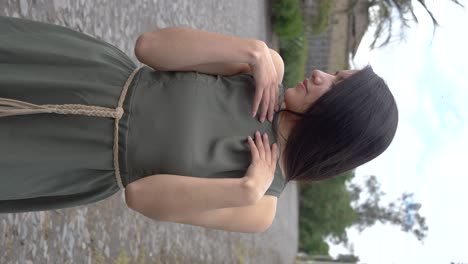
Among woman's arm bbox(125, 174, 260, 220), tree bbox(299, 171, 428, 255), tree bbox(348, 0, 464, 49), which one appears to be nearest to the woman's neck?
woman's arm bbox(125, 174, 260, 220)

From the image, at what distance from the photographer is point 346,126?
1.99 metres

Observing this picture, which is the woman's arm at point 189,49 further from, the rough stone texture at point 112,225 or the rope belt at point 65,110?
the rough stone texture at point 112,225

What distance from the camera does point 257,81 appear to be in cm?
204

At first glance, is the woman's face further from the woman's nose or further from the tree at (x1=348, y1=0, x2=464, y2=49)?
the tree at (x1=348, y1=0, x2=464, y2=49)

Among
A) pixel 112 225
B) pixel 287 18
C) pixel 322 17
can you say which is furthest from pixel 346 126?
pixel 322 17

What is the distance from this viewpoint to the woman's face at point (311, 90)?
207cm

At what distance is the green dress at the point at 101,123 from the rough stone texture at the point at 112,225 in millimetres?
1683

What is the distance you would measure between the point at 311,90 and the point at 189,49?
0.50 metres

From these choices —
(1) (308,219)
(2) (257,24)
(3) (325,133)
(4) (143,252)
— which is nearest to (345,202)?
(1) (308,219)

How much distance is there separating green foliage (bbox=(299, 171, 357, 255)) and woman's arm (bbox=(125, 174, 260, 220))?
19.8 m

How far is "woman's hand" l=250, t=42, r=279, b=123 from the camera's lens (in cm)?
203

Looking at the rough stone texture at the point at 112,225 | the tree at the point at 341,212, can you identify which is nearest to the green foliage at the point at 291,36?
the rough stone texture at the point at 112,225

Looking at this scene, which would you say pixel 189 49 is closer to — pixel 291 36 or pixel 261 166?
pixel 261 166

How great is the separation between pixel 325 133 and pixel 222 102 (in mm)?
403
